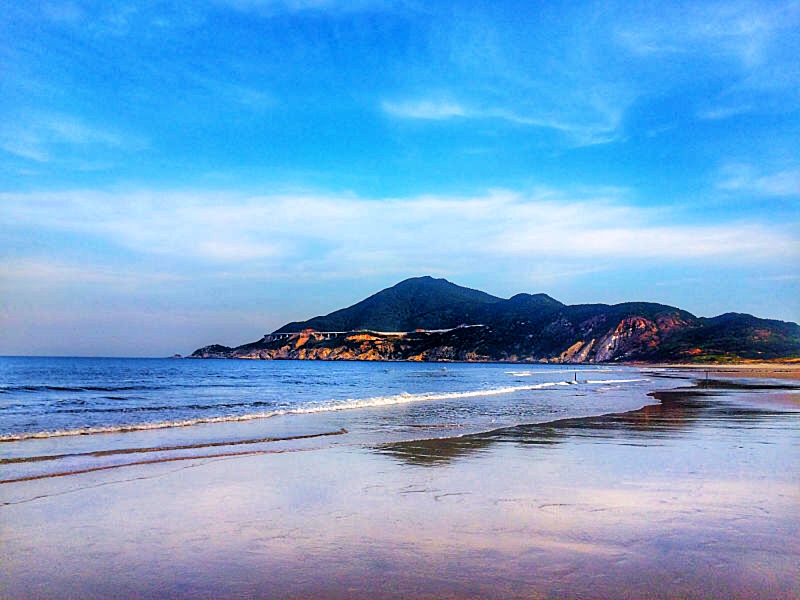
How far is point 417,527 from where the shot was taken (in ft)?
23.3

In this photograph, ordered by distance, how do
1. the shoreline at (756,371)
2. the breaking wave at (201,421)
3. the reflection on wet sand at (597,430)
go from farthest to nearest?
the shoreline at (756,371), the breaking wave at (201,421), the reflection on wet sand at (597,430)

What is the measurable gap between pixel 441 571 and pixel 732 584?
239 cm

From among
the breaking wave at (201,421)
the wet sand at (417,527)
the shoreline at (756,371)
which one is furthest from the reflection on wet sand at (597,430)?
the shoreline at (756,371)

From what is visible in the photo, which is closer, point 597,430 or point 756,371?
point 597,430

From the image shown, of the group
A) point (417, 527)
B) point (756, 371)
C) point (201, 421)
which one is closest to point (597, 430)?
point (417, 527)

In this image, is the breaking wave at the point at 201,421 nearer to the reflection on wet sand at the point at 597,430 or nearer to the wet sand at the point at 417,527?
the wet sand at the point at 417,527

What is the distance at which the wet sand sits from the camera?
5.25 m

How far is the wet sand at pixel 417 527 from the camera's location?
5250mm

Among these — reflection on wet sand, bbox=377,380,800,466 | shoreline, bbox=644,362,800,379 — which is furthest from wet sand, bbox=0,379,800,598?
shoreline, bbox=644,362,800,379

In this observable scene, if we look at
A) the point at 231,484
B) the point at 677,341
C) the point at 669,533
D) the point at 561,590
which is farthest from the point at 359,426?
the point at 677,341

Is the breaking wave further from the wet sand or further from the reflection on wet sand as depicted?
the reflection on wet sand

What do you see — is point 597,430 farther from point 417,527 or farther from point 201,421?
point 201,421

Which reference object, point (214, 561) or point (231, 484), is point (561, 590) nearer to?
point (214, 561)

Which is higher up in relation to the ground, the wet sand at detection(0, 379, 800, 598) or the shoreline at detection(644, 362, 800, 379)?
the wet sand at detection(0, 379, 800, 598)
